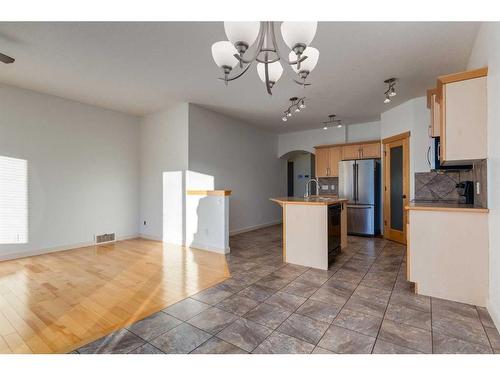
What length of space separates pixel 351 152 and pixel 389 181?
3.91 feet

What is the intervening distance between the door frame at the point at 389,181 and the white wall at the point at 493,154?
2373 mm

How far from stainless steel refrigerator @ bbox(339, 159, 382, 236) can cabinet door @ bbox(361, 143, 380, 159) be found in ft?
0.61

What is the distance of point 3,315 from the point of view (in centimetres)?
214

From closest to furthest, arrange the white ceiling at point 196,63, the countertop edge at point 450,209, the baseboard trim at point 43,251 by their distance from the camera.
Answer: the countertop edge at point 450,209
the white ceiling at point 196,63
the baseboard trim at point 43,251

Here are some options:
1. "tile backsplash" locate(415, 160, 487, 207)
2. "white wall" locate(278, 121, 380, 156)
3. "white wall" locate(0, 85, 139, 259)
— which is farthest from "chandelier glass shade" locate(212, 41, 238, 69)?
"white wall" locate(278, 121, 380, 156)

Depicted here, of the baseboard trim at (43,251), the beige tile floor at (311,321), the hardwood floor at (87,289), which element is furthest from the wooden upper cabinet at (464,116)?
the baseboard trim at (43,251)

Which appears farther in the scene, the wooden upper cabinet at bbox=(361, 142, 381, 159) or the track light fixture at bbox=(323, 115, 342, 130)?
the track light fixture at bbox=(323, 115, 342, 130)

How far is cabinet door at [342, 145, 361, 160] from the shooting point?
572cm

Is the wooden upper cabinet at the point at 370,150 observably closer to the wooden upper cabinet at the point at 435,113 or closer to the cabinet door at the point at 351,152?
the cabinet door at the point at 351,152

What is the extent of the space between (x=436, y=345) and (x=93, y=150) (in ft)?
18.9

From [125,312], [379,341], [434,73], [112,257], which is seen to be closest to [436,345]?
[379,341]

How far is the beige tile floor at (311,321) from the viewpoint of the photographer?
1.67m

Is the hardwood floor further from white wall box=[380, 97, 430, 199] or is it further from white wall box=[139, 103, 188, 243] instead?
white wall box=[380, 97, 430, 199]

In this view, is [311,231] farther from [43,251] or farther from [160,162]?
[43,251]
